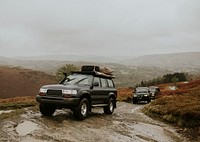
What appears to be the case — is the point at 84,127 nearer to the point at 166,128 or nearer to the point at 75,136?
the point at 75,136

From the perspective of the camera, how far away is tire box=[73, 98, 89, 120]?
14.9m

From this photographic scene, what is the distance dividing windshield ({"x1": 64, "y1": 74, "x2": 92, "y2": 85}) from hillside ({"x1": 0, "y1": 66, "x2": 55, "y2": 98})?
2229 inches

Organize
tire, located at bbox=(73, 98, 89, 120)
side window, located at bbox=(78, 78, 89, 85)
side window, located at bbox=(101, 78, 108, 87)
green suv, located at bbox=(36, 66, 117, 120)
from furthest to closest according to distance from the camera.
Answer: side window, located at bbox=(101, 78, 108, 87)
side window, located at bbox=(78, 78, 89, 85)
tire, located at bbox=(73, 98, 89, 120)
green suv, located at bbox=(36, 66, 117, 120)

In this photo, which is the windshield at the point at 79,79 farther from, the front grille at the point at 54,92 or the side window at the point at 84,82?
the front grille at the point at 54,92

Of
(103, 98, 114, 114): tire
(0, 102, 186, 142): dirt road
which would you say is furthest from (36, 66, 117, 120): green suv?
(0, 102, 186, 142): dirt road

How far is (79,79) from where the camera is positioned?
1691cm

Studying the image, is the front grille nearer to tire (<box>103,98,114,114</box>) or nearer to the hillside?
tire (<box>103,98,114,114</box>)

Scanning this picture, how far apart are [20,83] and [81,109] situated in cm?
7285

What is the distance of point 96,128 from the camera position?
1404cm

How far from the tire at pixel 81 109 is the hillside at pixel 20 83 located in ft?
191

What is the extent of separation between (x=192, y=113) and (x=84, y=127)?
8096 millimetres

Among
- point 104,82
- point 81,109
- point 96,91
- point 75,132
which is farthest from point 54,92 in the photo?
point 104,82

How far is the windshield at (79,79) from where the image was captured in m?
16.7

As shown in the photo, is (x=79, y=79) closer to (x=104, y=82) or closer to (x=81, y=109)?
(x=81, y=109)
